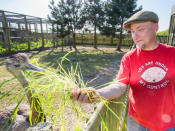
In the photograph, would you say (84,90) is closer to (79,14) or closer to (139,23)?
(139,23)

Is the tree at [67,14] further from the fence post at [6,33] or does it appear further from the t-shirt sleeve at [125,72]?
the t-shirt sleeve at [125,72]

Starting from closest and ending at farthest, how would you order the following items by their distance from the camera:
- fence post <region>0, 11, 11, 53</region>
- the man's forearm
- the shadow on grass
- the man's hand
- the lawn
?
the man's hand, the man's forearm, the lawn, the shadow on grass, fence post <region>0, 11, 11, 53</region>

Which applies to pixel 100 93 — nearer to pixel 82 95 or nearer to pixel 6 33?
pixel 82 95

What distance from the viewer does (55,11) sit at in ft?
58.9

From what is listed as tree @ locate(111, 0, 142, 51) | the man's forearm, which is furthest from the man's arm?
tree @ locate(111, 0, 142, 51)

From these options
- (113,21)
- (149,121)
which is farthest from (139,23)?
(113,21)

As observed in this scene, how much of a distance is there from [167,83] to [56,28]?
1824cm

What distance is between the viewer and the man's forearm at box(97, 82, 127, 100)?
2.99 ft

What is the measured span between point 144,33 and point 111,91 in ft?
2.01

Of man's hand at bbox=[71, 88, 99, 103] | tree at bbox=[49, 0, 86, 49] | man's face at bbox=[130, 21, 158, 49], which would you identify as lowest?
man's hand at bbox=[71, 88, 99, 103]

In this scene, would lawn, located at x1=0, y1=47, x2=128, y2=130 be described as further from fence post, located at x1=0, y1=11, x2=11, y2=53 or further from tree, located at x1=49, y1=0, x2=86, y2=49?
tree, located at x1=49, y1=0, x2=86, y2=49

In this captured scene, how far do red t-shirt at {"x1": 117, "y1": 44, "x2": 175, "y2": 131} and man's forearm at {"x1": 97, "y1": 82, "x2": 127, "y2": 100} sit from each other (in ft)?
0.22

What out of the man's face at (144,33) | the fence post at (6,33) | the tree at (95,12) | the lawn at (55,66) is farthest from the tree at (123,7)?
the man's face at (144,33)

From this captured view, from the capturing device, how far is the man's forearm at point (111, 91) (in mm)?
910
